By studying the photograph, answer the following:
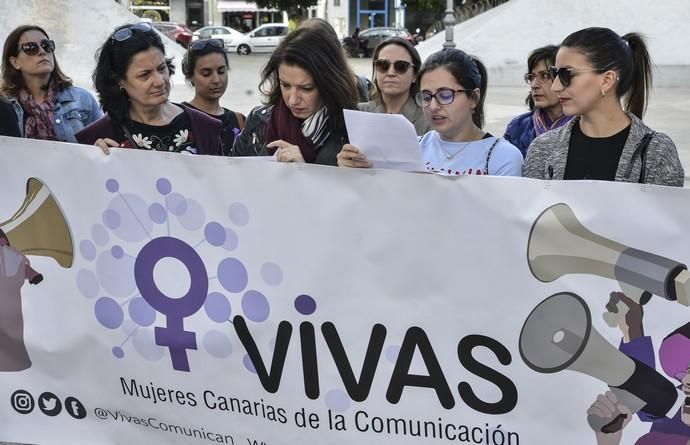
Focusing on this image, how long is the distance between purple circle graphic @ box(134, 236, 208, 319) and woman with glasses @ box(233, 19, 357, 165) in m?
0.51

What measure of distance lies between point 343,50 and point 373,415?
1.36 meters

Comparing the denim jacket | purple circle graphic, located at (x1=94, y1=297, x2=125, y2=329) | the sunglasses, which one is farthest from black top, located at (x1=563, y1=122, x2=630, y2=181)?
the denim jacket

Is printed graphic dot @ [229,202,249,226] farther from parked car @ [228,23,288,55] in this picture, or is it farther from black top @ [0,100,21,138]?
parked car @ [228,23,288,55]

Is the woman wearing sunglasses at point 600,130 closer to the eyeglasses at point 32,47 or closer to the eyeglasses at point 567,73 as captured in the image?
the eyeglasses at point 567,73

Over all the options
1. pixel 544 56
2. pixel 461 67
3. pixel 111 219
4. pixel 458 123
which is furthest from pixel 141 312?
pixel 544 56

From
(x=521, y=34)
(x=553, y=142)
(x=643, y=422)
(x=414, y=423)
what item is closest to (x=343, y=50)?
(x=553, y=142)

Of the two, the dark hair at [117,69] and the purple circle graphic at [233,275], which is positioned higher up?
the dark hair at [117,69]

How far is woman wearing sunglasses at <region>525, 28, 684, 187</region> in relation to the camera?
2.86m

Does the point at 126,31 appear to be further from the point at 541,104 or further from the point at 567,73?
the point at 541,104

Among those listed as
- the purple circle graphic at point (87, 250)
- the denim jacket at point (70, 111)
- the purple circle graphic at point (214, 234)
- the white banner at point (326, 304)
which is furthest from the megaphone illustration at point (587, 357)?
the denim jacket at point (70, 111)

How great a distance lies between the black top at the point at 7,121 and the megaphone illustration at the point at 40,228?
2.61 feet

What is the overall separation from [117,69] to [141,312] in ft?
3.53

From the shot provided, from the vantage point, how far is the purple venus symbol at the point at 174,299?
2904 mm

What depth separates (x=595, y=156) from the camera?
9.69 feet
